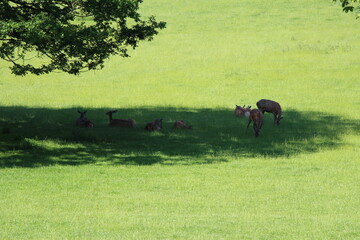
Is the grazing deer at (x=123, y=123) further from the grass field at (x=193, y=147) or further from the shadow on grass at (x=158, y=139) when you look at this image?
the grass field at (x=193, y=147)

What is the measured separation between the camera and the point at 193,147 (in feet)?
80.2

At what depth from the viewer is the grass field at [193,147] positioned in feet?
44.7

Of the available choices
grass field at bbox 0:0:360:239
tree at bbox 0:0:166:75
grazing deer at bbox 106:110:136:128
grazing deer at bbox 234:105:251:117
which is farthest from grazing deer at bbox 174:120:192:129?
tree at bbox 0:0:166:75

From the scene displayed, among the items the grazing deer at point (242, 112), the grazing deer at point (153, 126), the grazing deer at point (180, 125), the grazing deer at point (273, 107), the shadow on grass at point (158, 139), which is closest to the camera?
the shadow on grass at point (158, 139)

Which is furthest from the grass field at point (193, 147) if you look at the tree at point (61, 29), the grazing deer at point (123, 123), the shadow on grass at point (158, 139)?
the tree at point (61, 29)

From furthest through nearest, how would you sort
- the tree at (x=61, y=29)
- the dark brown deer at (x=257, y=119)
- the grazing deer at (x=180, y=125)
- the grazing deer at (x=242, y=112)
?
1. the grazing deer at (x=242, y=112)
2. the grazing deer at (x=180, y=125)
3. the dark brown deer at (x=257, y=119)
4. the tree at (x=61, y=29)

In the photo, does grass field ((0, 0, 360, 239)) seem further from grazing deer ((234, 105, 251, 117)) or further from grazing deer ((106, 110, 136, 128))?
grazing deer ((234, 105, 251, 117))

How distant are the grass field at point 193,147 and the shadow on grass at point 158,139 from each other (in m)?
0.07

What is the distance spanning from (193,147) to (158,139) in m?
2.16

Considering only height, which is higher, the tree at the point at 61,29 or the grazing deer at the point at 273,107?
the tree at the point at 61,29

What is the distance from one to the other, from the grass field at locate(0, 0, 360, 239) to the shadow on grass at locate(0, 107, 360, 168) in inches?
2.9

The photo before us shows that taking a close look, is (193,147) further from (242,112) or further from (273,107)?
(242,112)

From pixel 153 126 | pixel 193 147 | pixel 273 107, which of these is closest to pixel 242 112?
pixel 273 107

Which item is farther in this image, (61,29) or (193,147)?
(193,147)
